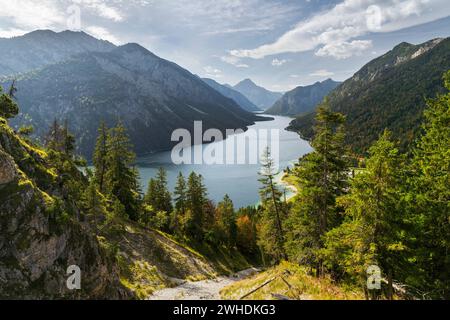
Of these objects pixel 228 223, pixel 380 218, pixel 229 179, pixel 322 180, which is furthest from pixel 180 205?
pixel 229 179

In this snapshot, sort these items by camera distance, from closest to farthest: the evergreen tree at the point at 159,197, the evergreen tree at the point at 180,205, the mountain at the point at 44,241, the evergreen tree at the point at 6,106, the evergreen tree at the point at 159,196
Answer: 1. the mountain at the point at 44,241
2. the evergreen tree at the point at 6,106
3. the evergreen tree at the point at 180,205
4. the evergreen tree at the point at 159,197
5. the evergreen tree at the point at 159,196

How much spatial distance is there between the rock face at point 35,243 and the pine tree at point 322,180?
15312mm

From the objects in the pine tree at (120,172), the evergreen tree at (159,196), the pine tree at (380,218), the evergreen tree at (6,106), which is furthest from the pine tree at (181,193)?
the pine tree at (380,218)

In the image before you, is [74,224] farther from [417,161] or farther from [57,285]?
[417,161]

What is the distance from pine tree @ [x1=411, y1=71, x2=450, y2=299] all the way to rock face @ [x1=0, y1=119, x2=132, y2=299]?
19.5 m

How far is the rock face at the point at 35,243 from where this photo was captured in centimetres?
1564

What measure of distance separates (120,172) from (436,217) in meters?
38.6

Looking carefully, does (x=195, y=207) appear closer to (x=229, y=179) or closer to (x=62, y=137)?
(x=62, y=137)

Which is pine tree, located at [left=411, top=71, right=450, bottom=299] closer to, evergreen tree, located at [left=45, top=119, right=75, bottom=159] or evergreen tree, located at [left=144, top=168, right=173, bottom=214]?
evergreen tree, located at [left=45, top=119, right=75, bottom=159]

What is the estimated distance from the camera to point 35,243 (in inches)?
656

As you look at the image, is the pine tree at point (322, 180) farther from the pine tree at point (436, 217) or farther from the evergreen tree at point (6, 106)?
the evergreen tree at point (6, 106)


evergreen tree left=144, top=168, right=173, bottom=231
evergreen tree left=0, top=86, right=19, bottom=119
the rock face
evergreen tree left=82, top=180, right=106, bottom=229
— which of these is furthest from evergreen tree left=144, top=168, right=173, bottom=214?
Result: the rock face

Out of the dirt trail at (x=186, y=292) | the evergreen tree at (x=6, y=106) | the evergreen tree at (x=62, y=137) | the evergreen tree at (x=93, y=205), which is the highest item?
the evergreen tree at (x=6, y=106)

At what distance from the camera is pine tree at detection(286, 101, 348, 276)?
20.7 m
